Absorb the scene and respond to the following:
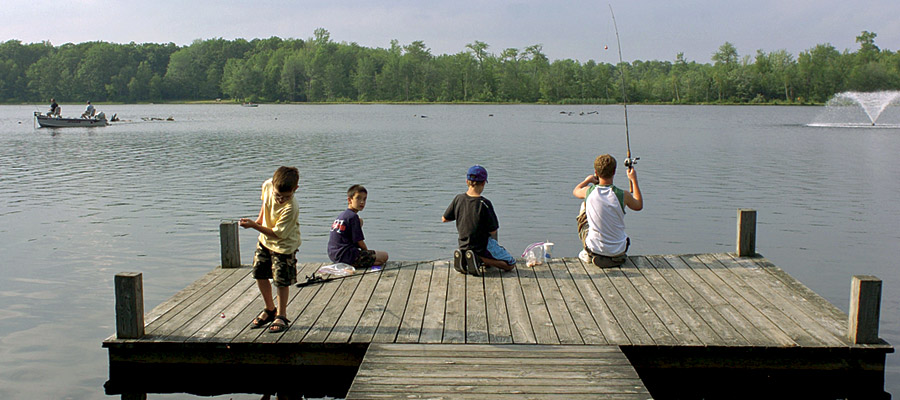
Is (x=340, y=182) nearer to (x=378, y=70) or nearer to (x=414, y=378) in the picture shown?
(x=414, y=378)

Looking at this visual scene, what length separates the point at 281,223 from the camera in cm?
565

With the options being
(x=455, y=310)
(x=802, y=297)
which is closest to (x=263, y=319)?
(x=455, y=310)

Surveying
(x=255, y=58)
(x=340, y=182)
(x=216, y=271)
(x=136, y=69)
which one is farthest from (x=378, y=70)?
(x=216, y=271)

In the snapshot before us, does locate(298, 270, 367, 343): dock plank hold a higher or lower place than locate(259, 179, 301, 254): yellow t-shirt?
lower

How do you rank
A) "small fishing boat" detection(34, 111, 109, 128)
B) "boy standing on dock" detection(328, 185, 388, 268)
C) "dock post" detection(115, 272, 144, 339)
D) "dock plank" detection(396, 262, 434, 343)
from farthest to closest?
"small fishing boat" detection(34, 111, 109, 128) → "boy standing on dock" detection(328, 185, 388, 268) → "dock plank" detection(396, 262, 434, 343) → "dock post" detection(115, 272, 144, 339)

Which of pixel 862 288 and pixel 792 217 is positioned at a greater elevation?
pixel 862 288

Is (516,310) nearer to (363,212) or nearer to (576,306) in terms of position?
(576,306)

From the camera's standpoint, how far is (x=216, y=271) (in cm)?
786

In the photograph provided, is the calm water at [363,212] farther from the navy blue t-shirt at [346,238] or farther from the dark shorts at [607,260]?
the dark shorts at [607,260]

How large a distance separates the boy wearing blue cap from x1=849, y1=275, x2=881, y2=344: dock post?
10.2ft

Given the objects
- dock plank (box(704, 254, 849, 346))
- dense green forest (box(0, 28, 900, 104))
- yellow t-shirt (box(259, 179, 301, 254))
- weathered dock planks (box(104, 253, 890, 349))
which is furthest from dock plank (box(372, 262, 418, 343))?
dense green forest (box(0, 28, 900, 104))

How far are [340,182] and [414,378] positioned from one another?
52.6 ft

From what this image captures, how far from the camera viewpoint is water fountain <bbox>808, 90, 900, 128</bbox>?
2023 inches

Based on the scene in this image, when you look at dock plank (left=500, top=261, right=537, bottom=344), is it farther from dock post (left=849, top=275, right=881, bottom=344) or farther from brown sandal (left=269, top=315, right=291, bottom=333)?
dock post (left=849, top=275, right=881, bottom=344)
